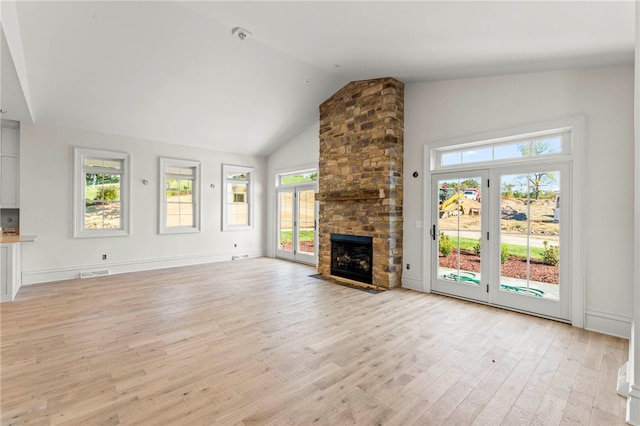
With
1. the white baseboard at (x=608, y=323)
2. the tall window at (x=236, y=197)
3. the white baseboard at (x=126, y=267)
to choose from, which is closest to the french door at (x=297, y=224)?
the tall window at (x=236, y=197)

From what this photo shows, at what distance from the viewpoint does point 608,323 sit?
3270mm

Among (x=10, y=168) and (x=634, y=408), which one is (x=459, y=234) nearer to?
(x=634, y=408)

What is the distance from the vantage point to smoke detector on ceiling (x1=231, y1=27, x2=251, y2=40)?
12.8 feet

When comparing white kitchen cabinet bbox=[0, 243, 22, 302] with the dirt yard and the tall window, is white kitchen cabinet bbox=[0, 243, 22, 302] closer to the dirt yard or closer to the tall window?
the tall window

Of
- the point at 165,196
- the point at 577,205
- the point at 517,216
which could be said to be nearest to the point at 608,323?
the point at 577,205

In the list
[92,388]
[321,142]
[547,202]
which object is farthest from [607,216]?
[92,388]

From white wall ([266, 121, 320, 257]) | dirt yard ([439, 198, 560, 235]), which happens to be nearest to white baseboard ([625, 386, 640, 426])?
dirt yard ([439, 198, 560, 235])

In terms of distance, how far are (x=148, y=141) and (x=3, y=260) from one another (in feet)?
10.4

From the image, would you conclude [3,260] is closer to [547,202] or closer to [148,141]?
[148,141]

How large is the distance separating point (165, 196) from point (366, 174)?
439 cm

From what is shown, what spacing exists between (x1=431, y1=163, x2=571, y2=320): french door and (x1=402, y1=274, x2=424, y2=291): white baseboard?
0.75 ft

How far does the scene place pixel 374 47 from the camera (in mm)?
3756

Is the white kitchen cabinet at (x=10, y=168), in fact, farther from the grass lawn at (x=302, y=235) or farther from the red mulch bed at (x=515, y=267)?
the red mulch bed at (x=515, y=267)

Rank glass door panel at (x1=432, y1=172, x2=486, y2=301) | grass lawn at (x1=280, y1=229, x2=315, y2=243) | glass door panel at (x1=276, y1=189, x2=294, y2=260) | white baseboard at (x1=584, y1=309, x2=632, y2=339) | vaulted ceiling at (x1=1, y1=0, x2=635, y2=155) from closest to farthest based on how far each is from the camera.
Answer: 1. vaulted ceiling at (x1=1, y1=0, x2=635, y2=155)
2. white baseboard at (x1=584, y1=309, x2=632, y2=339)
3. glass door panel at (x1=432, y1=172, x2=486, y2=301)
4. grass lawn at (x1=280, y1=229, x2=315, y2=243)
5. glass door panel at (x1=276, y1=189, x2=294, y2=260)
